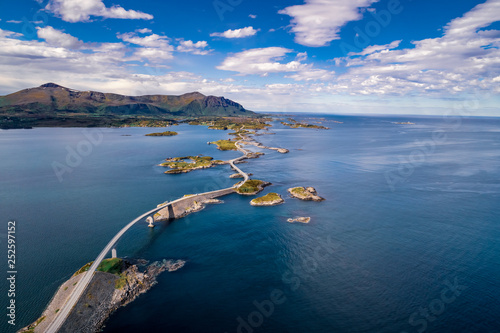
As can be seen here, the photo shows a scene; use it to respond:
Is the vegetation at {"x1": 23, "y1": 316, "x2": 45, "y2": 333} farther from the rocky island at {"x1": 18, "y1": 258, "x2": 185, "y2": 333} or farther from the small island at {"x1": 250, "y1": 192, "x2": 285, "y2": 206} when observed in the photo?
the small island at {"x1": 250, "y1": 192, "x2": 285, "y2": 206}

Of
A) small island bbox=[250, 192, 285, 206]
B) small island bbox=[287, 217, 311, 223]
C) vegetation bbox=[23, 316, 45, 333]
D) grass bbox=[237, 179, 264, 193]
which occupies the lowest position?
vegetation bbox=[23, 316, 45, 333]

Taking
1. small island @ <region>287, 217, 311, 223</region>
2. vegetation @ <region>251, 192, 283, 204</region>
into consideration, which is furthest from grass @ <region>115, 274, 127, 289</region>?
vegetation @ <region>251, 192, 283, 204</region>

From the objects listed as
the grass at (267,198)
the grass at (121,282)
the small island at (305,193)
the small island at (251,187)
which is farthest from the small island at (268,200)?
the grass at (121,282)

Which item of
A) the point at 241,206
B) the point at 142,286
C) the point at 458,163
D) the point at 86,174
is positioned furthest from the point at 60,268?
the point at 458,163

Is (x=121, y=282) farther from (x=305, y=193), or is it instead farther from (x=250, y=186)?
(x=305, y=193)

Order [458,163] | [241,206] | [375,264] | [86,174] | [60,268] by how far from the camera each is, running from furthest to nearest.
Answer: [458,163] < [86,174] < [241,206] < [375,264] < [60,268]

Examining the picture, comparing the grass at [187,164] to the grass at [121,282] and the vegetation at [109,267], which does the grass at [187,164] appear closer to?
the vegetation at [109,267]

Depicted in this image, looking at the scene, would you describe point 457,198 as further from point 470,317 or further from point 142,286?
point 142,286
